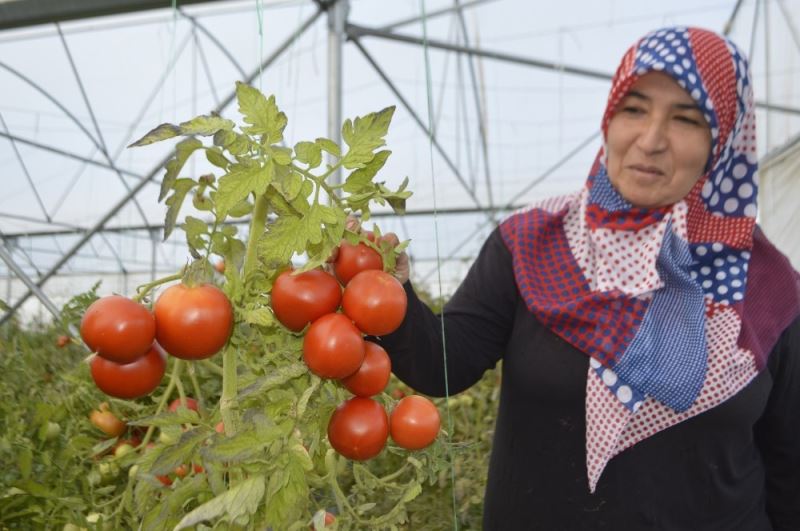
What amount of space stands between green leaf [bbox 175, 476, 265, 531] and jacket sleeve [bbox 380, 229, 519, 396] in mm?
395

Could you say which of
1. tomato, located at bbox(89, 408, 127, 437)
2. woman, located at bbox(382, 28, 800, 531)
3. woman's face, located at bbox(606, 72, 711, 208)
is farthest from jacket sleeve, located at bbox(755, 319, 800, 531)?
tomato, located at bbox(89, 408, 127, 437)

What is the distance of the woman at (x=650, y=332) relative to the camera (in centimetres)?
88

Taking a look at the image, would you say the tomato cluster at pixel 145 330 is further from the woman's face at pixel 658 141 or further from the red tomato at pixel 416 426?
the woman's face at pixel 658 141

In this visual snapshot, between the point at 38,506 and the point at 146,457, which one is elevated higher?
the point at 146,457

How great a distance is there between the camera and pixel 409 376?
2.65 feet

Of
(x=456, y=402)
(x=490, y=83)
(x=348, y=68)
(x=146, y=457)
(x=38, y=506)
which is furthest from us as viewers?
(x=490, y=83)

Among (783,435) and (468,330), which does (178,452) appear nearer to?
(468,330)

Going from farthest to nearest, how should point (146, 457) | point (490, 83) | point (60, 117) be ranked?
point (490, 83) → point (60, 117) → point (146, 457)

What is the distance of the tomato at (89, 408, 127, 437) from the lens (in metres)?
0.74

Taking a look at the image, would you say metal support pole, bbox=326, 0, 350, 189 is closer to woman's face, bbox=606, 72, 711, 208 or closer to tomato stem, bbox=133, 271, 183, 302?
woman's face, bbox=606, 72, 711, 208

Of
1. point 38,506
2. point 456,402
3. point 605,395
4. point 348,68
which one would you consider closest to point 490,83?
point 348,68

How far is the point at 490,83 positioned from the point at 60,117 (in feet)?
10.4

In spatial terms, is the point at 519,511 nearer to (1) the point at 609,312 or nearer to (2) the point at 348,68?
(1) the point at 609,312

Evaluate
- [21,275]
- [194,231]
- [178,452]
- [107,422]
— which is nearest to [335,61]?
[21,275]
